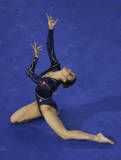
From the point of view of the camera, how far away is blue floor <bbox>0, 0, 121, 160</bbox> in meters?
3.48

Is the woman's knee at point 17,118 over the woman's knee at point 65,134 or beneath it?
over

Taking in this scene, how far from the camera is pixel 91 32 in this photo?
4.81 metres

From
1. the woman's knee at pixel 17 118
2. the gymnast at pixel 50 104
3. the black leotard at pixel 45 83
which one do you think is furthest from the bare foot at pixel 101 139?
the woman's knee at pixel 17 118

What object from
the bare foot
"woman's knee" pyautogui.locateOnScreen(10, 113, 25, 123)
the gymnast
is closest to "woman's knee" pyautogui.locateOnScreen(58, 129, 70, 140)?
the gymnast

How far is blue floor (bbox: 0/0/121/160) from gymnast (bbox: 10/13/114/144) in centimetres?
8

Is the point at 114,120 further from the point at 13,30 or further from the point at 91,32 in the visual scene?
the point at 13,30

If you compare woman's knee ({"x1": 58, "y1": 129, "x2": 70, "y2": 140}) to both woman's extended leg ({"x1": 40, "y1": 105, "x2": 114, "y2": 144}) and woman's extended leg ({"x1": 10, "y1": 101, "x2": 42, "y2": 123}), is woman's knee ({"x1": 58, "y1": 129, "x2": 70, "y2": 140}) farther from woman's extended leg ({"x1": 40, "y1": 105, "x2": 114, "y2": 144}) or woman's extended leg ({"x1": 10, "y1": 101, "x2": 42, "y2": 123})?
woman's extended leg ({"x1": 10, "y1": 101, "x2": 42, "y2": 123})

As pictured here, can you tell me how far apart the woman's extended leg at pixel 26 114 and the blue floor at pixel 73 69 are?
0.07m

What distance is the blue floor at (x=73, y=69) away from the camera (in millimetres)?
3479

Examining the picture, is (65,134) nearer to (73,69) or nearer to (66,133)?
(66,133)

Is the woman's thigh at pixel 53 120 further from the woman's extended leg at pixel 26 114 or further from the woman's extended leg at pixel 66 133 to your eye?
the woman's extended leg at pixel 26 114

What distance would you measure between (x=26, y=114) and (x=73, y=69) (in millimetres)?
882

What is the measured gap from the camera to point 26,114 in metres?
3.64

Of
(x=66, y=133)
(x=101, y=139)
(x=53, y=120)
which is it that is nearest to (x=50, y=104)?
(x=53, y=120)
